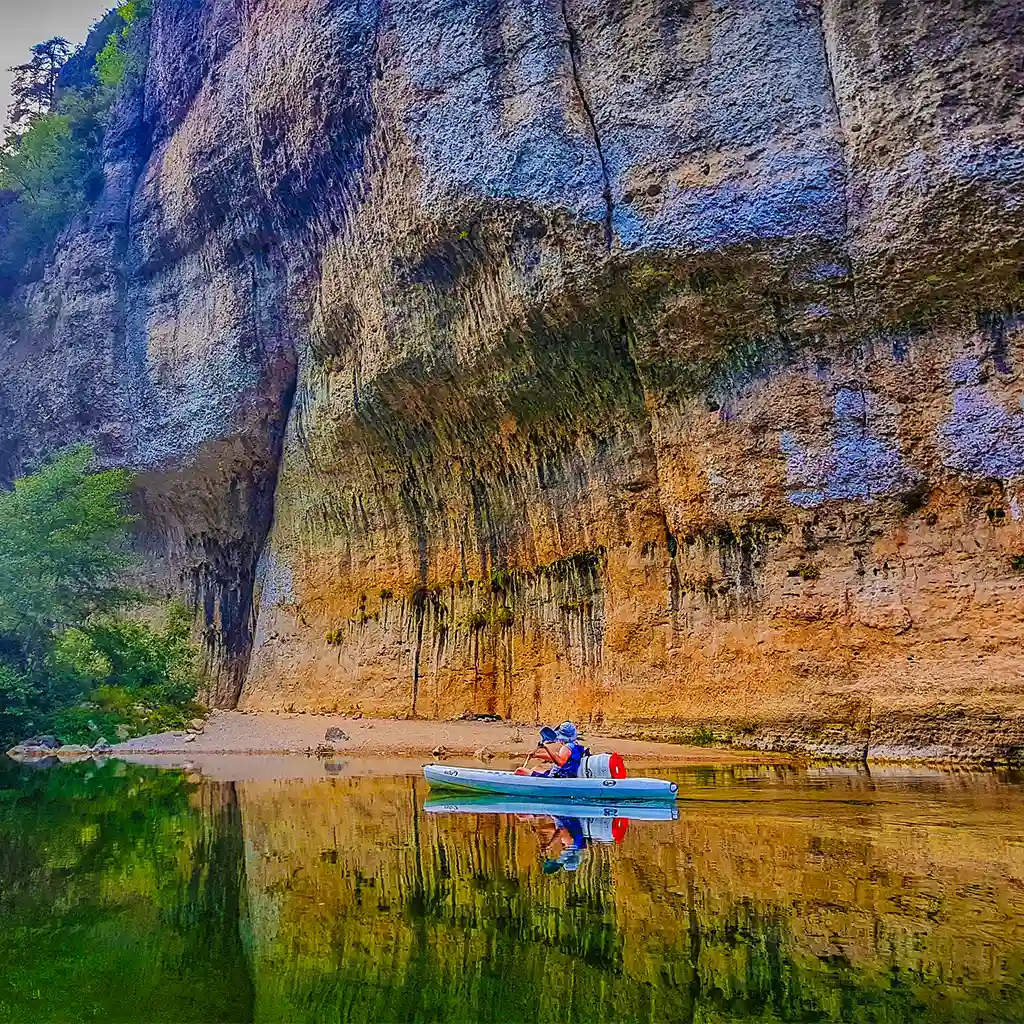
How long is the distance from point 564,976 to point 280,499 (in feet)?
82.7

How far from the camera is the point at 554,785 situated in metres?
11.6

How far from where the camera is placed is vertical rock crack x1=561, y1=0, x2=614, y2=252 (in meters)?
18.0

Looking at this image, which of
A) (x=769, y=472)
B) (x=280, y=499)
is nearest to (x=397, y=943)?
(x=769, y=472)

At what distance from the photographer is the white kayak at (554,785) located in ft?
35.7

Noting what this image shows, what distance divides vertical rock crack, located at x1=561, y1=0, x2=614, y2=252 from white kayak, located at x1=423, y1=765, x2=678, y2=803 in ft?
34.1

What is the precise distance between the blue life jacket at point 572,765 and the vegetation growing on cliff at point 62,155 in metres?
30.0

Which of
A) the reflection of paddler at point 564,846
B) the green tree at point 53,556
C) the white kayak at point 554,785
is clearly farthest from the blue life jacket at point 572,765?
the green tree at point 53,556

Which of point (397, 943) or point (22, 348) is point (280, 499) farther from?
point (397, 943)

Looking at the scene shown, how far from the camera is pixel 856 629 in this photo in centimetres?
1550

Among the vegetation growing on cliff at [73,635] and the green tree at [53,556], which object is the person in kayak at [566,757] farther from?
the green tree at [53,556]

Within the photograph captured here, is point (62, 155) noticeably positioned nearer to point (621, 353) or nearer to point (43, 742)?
point (43, 742)

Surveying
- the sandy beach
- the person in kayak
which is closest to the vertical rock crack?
the sandy beach

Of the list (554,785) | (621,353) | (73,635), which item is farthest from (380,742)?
(73,635)

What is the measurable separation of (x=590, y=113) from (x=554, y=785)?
13.4 meters
